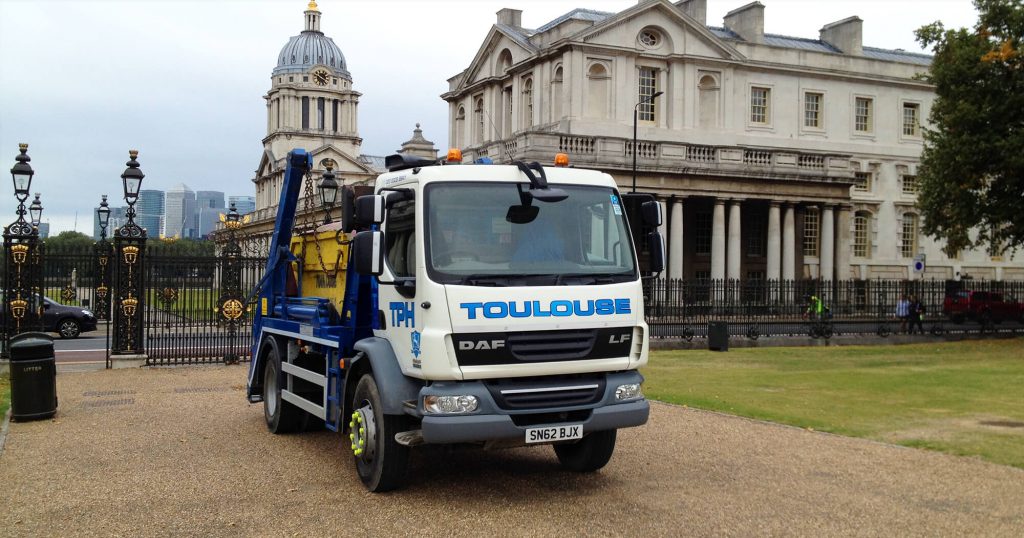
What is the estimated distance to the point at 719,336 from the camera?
1071 inches

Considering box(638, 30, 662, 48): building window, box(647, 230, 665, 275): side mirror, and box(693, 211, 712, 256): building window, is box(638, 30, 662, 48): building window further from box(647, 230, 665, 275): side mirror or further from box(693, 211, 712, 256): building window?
box(647, 230, 665, 275): side mirror

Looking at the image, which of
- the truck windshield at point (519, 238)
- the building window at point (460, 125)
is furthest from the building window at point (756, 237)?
the truck windshield at point (519, 238)

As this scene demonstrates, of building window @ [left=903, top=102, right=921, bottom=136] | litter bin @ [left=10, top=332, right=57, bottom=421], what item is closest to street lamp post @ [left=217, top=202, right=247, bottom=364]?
litter bin @ [left=10, top=332, right=57, bottom=421]

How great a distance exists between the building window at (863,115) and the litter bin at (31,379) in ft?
168

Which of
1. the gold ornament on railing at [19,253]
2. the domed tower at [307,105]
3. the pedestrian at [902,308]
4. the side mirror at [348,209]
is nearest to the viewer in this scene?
the side mirror at [348,209]

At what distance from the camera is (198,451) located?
10.7 m

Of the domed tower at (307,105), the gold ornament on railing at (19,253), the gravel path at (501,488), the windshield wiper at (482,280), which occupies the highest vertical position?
the domed tower at (307,105)

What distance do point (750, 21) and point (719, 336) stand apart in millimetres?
32964

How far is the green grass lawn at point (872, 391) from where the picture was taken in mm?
12094

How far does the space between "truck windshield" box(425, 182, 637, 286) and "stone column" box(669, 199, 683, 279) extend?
36.0 meters

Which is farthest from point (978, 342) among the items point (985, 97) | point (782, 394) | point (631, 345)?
point (631, 345)

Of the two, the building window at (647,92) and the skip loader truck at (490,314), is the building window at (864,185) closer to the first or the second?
the building window at (647,92)

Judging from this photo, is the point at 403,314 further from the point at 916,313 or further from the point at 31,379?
the point at 916,313

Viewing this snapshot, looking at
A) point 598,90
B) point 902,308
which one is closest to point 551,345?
point 902,308
